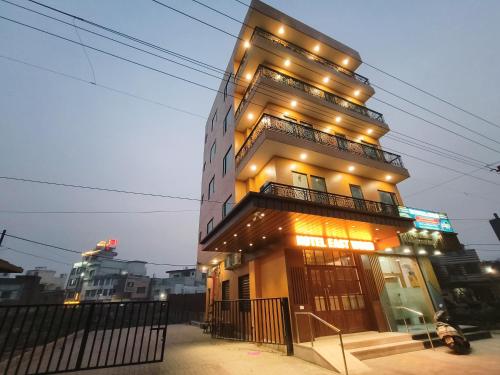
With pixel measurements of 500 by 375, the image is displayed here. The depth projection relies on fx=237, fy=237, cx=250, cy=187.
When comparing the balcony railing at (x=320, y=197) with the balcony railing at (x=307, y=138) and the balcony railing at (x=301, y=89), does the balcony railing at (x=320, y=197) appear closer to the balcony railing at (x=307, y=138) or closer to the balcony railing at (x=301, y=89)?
the balcony railing at (x=307, y=138)

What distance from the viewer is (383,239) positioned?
12.6m

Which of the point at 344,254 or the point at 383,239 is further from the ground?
the point at 383,239

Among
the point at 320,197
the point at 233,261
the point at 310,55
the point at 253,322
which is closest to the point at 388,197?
the point at 320,197

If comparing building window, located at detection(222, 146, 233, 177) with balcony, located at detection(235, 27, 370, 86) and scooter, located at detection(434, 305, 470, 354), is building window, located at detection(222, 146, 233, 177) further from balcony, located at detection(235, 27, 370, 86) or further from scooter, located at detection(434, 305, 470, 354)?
scooter, located at detection(434, 305, 470, 354)

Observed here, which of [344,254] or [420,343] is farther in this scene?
[344,254]

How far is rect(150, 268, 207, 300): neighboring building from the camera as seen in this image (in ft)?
177

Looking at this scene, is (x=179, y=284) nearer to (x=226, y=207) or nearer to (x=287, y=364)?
(x=226, y=207)

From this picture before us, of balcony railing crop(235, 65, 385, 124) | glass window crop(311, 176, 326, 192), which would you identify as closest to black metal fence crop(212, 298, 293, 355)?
glass window crop(311, 176, 326, 192)

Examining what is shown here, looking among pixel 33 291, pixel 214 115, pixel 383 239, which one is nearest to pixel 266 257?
pixel 383 239

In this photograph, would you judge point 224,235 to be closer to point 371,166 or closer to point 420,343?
point 420,343

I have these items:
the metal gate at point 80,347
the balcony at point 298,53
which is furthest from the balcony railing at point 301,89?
the metal gate at point 80,347

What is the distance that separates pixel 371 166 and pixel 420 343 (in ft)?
29.1

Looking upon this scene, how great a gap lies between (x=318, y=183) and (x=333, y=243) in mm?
3337

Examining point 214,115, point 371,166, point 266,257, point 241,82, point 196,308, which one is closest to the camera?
point 266,257
